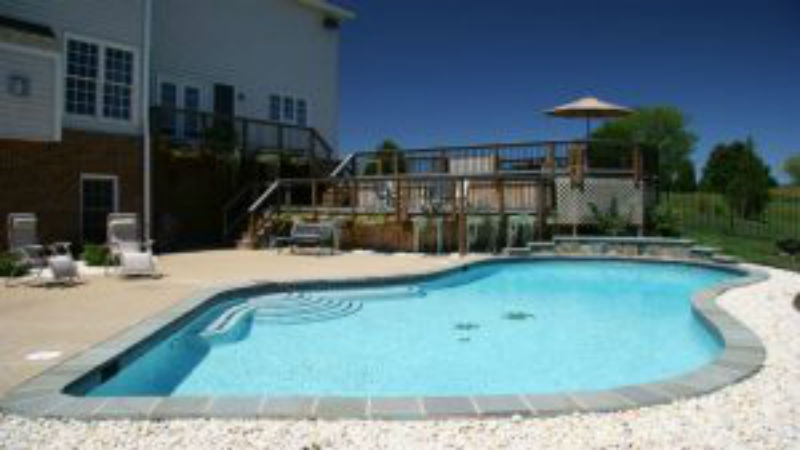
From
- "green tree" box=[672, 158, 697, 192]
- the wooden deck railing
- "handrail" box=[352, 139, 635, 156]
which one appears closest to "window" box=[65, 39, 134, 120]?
the wooden deck railing

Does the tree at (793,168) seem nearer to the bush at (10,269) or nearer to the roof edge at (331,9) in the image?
the roof edge at (331,9)

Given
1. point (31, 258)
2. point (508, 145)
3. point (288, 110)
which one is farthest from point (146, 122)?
point (508, 145)

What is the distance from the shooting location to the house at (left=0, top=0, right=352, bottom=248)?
13.2m

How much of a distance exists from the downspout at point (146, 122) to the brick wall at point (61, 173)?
0.18 metres

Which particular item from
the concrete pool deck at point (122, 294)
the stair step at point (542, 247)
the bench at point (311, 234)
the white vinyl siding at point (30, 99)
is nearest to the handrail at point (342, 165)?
the bench at point (311, 234)

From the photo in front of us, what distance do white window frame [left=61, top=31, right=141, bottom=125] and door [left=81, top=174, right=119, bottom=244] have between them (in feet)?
4.59

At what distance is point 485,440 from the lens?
12.1 feet

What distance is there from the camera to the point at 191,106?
731 inches

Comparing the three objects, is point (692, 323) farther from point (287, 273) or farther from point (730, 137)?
point (730, 137)

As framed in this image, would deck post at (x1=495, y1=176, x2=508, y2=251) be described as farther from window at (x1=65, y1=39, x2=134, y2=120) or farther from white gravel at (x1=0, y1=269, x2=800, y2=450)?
white gravel at (x1=0, y1=269, x2=800, y2=450)

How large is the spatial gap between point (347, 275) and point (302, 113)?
12.5 metres

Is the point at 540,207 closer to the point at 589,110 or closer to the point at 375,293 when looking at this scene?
the point at 589,110

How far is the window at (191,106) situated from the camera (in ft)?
59.0

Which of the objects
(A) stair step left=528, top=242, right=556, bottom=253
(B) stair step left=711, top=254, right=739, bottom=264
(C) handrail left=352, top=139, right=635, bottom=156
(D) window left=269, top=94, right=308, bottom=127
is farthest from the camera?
(D) window left=269, top=94, right=308, bottom=127
